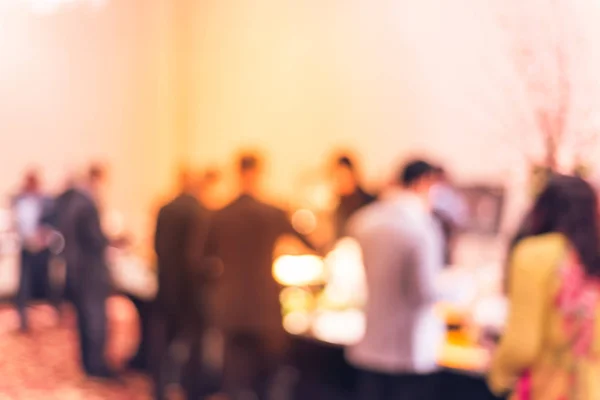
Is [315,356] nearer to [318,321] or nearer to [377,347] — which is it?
[318,321]

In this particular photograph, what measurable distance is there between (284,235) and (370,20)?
8.38 ft

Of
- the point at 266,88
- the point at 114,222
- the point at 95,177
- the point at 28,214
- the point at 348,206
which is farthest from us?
the point at 114,222

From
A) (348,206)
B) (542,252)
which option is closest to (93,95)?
(348,206)

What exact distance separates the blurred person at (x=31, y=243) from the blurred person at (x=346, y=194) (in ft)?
6.72

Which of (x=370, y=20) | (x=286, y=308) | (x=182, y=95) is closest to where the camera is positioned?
(x=286, y=308)

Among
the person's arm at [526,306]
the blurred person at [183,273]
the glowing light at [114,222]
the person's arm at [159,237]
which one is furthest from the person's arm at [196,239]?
the glowing light at [114,222]

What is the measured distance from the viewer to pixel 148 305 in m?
4.68

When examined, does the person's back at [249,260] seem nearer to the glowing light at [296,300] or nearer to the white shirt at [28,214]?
the glowing light at [296,300]

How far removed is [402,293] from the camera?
2.69 metres

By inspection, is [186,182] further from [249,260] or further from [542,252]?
[542,252]

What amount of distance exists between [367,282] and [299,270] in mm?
1243

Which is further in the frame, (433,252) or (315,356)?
(315,356)

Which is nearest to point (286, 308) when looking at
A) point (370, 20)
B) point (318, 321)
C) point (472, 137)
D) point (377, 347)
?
point (318, 321)

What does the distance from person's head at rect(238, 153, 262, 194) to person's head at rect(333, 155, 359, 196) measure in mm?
935
